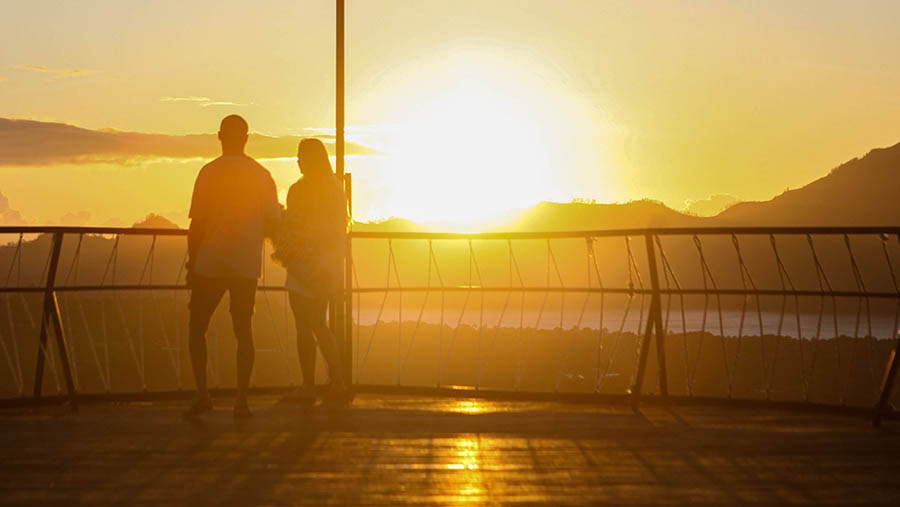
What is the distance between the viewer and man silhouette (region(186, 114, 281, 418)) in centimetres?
795

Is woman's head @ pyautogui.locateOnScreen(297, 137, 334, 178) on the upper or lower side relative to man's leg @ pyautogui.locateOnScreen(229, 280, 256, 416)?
upper

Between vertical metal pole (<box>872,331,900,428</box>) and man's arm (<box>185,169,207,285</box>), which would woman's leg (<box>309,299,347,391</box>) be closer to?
man's arm (<box>185,169,207,285</box>)

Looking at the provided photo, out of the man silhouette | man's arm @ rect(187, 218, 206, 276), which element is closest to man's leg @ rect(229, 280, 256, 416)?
the man silhouette

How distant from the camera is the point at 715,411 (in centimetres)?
862

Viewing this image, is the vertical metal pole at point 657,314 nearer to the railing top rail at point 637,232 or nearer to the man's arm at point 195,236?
the railing top rail at point 637,232

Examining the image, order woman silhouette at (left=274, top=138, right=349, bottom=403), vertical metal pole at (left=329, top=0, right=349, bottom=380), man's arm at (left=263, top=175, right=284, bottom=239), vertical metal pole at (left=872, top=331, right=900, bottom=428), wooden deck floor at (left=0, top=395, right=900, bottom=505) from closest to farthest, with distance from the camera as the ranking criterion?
1. wooden deck floor at (left=0, top=395, right=900, bottom=505)
2. vertical metal pole at (left=872, top=331, right=900, bottom=428)
3. man's arm at (left=263, top=175, right=284, bottom=239)
4. woman silhouette at (left=274, top=138, right=349, bottom=403)
5. vertical metal pole at (left=329, top=0, right=349, bottom=380)

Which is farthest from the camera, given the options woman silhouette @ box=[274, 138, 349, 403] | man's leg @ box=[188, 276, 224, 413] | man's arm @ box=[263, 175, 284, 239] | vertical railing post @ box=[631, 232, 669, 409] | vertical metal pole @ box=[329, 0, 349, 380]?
vertical metal pole @ box=[329, 0, 349, 380]

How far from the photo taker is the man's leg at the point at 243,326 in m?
8.03


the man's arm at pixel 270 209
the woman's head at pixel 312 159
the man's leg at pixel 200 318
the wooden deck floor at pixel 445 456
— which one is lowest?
the wooden deck floor at pixel 445 456

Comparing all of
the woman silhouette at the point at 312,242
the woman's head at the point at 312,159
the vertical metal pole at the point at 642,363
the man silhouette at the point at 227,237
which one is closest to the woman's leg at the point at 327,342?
the woman silhouette at the point at 312,242

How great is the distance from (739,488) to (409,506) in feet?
5.51

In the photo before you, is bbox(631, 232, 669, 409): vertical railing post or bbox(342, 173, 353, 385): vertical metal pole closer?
bbox(631, 232, 669, 409): vertical railing post

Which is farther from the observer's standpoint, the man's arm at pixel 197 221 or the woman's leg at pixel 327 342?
the woman's leg at pixel 327 342

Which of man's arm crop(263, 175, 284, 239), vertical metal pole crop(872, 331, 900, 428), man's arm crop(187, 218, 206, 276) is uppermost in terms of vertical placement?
man's arm crop(263, 175, 284, 239)
